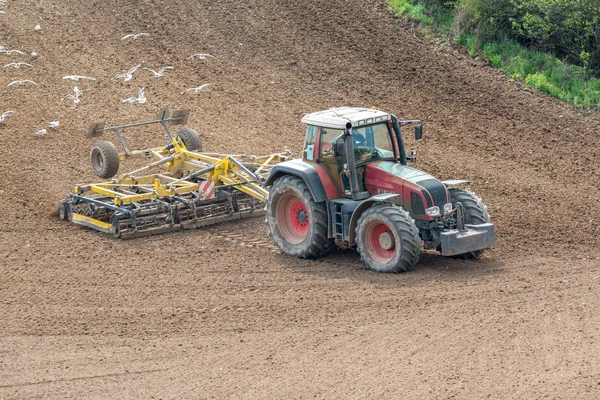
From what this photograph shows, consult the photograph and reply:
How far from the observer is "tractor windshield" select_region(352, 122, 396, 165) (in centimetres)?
1378

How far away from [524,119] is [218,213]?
26.3 feet

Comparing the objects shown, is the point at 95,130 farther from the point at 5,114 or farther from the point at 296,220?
the point at 5,114

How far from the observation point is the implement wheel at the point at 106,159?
55.4ft

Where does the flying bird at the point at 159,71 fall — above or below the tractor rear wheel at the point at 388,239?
above

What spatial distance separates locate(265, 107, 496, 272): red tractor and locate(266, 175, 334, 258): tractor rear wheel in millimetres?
14

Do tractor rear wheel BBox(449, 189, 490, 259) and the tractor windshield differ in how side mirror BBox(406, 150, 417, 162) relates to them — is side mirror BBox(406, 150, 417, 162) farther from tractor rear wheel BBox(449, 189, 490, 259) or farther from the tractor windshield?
tractor rear wheel BBox(449, 189, 490, 259)

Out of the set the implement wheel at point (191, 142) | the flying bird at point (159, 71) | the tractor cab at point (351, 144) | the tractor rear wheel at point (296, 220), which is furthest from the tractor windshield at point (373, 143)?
the flying bird at point (159, 71)

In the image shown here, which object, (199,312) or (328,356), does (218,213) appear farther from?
(328,356)

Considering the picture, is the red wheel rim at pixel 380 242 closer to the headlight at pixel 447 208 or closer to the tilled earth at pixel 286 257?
the tilled earth at pixel 286 257

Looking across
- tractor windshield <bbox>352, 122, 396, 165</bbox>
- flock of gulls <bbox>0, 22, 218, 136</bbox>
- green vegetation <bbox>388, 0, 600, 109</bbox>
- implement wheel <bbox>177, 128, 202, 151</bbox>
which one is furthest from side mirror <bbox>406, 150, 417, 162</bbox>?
flock of gulls <bbox>0, 22, 218, 136</bbox>

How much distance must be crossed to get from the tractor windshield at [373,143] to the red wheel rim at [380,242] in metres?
1.05

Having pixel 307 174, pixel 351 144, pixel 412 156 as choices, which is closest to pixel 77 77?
pixel 307 174

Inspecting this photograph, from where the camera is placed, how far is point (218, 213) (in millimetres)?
16266

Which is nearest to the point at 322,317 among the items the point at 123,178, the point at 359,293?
the point at 359,293
